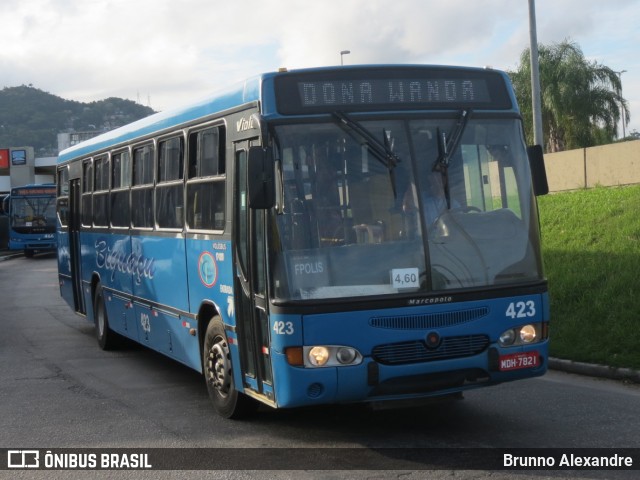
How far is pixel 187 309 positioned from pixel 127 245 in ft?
8.98

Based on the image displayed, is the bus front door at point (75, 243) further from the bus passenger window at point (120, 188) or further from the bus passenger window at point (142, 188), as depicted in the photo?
the bus passenger window at point (142, 188)

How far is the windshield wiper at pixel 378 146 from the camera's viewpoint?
7.34 metres

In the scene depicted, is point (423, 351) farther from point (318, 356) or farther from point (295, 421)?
point (295, 421)

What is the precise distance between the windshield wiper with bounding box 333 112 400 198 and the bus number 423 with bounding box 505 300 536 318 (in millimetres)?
1300

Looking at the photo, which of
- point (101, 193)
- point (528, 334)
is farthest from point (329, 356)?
point (101, 193)

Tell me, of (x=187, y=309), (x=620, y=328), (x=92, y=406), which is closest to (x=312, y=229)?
(x=187, y=309)

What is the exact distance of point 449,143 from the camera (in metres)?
7.54

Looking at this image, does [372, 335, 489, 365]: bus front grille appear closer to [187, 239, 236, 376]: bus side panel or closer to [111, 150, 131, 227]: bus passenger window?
[187, 239, 236, 376]: bus side panel

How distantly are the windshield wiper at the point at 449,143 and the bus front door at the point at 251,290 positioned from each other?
141 centimetres

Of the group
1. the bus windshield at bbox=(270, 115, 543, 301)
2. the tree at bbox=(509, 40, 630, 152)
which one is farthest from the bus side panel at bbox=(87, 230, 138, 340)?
the tree at bbox=(509, 40, 630, 152)

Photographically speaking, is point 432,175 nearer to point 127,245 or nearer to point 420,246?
point 420,246

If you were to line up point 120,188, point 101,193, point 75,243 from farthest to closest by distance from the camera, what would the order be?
point 75,243
point 101,193
point 120,188

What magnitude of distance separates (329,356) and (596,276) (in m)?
7.76

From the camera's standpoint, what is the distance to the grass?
36.7ft
